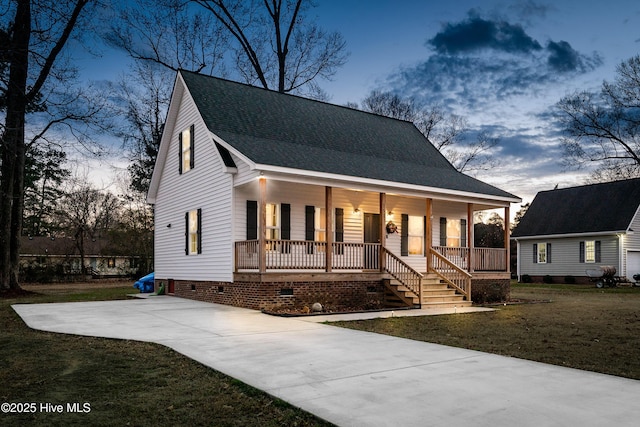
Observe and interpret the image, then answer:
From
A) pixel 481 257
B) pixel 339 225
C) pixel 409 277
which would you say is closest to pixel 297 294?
pixel 409 277

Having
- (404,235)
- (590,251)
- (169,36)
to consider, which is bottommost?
(590,251)

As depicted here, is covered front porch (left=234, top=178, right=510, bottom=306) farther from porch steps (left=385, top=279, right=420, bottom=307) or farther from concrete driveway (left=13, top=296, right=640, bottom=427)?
concrete driveway (left=13, top=296, right=640, bottom=427)

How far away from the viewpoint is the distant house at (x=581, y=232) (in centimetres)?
3350

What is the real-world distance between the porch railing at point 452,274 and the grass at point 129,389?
36.6ft

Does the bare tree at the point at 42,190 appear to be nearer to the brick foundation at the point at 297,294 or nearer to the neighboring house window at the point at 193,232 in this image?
the neighboring house window at the point at 193,232

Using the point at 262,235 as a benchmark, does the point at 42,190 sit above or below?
above

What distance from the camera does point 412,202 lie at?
20.3 meters

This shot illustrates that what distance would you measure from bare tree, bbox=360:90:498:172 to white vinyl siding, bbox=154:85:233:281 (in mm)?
22655

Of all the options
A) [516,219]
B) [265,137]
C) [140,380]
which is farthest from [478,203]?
[516,219]

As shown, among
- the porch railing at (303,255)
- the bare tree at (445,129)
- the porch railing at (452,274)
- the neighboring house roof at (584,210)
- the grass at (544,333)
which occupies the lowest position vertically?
the grass at (544,333)

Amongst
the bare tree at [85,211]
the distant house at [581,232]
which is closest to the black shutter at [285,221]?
the distant house at [581,232]

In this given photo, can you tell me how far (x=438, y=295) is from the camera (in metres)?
16.2

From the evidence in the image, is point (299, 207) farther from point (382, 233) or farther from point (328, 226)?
point (382, 233)

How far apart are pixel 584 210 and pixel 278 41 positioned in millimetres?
24025
